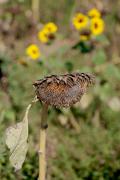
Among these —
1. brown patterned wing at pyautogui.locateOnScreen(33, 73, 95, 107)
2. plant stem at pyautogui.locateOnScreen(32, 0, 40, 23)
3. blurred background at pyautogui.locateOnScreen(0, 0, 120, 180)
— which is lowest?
brown patterned wing at pyautogui.locateOnScreen(33, 73, 95, 107)

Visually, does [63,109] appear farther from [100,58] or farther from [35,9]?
[35,9]

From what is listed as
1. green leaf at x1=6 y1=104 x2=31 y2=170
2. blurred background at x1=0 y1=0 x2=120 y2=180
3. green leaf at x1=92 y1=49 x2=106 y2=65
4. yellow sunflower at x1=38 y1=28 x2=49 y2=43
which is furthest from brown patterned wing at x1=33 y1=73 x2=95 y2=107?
A: yellow sunflower at x1=38 y1=28 x2=49 y2=43

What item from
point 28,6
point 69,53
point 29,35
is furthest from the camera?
point 28,6

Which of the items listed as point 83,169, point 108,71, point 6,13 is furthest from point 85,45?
point 6,13

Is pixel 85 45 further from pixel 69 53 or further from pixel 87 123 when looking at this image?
pixel 69 53

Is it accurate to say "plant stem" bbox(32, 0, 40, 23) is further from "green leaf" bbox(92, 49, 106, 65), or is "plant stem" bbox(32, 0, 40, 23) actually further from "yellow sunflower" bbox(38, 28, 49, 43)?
"green leaf" bbox(92, 49, 106, 65)

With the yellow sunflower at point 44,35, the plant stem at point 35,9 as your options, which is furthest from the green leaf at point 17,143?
the plant stem at point 35,9
